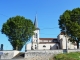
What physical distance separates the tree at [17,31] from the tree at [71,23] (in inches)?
396

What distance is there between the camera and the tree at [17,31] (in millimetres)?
49375

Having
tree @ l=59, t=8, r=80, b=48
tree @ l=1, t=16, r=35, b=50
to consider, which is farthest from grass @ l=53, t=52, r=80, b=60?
tree @ l=1, t=16, r=35, b=50

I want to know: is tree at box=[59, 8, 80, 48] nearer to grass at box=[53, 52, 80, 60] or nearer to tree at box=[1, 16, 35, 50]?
grass at box=[53, 52, 80, 60]

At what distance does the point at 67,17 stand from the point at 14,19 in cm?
1500

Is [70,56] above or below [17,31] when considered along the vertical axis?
below

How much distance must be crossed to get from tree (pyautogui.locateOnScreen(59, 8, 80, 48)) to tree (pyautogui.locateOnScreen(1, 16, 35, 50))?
33.0 ft

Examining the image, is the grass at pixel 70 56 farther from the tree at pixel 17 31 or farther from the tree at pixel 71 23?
the tree at pixel 17 31

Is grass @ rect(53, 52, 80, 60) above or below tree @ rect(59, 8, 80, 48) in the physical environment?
below

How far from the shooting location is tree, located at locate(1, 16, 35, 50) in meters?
49.4

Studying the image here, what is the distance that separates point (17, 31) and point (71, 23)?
588 inches

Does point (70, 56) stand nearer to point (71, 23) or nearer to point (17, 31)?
point (71, 23)

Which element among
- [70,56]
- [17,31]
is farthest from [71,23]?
[17,31]

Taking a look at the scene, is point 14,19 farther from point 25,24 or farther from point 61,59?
point 61,59

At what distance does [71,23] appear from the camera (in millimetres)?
45281
